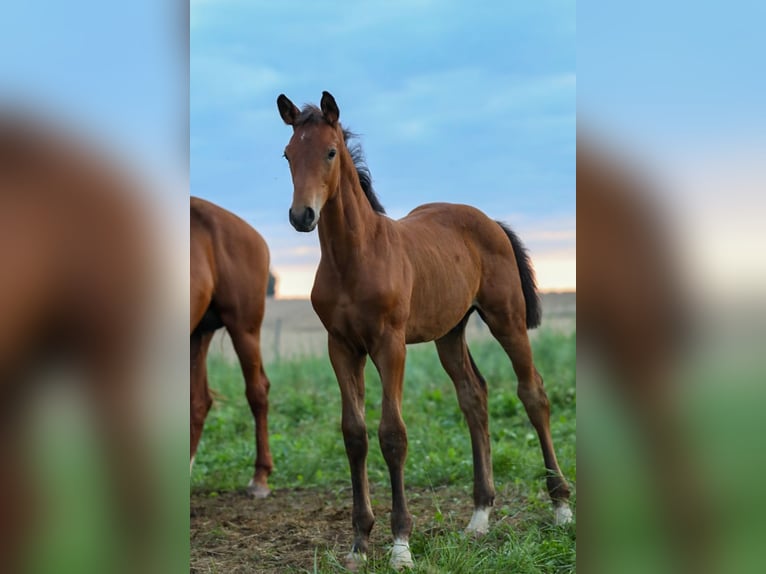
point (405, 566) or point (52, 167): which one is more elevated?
point (52, 167)

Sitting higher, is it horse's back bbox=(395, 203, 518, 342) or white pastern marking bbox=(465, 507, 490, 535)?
horse's back bbox=(395, 203, 518, 342)

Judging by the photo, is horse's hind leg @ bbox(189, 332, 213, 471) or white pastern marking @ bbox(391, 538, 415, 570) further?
horse's hind leg @ bbox(189, 332, 213, 471)

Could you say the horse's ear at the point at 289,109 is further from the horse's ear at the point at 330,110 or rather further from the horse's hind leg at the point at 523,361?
the horse's hind leg at the point at 523,361

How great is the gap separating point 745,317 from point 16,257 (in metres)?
1.26

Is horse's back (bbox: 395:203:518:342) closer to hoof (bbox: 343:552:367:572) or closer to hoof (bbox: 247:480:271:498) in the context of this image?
hoof (bbox: 343:552:367:572)

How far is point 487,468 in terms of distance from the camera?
181 inches

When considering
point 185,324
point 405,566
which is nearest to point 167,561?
point 185,324

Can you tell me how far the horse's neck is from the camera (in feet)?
12.5

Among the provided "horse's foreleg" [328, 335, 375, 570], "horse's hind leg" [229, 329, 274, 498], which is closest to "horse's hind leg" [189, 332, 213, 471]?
"horse's hind leg" [229, 329, 274, 498]

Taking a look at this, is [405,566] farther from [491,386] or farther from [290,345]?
[290,345]

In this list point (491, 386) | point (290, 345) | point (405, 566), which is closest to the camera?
point (405, 566)

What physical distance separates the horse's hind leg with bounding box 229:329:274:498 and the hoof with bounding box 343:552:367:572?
1.95 m

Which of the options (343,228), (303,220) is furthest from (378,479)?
(303,220)

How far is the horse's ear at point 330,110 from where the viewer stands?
3.61m
